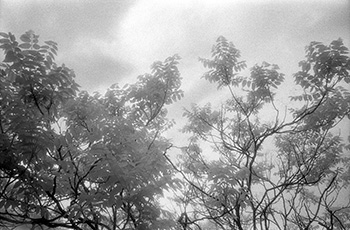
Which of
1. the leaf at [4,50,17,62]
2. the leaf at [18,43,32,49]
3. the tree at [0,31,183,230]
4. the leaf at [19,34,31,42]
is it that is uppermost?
the leaf at [19,34,31,42]

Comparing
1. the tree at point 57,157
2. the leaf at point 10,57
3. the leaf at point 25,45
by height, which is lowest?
the tree at point 57,157

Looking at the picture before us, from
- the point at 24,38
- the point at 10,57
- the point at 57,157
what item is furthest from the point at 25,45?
the point at 57,157

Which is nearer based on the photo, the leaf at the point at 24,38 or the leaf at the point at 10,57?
the leaf at the point at 10,57

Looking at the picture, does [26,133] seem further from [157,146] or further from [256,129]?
[256,129]

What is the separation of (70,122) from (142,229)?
3.04 meters

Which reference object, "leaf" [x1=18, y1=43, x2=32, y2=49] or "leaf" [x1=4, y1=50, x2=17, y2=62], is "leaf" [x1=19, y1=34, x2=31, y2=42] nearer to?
"leaf" [x1=18, y1=43, x2=32, y2=49]

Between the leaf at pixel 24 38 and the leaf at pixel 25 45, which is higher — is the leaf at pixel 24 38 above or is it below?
above

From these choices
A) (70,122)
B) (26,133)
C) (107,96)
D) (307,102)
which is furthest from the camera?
(107,96)

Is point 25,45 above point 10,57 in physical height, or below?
above

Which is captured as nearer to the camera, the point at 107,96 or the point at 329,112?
the point at 329,112

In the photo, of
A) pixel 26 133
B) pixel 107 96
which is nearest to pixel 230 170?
pixel 26 133

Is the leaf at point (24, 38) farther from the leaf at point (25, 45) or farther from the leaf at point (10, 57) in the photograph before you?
the leaf at point (10, 57)

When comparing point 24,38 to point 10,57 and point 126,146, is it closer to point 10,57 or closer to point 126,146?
point 10,57

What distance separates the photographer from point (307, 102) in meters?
5.69
